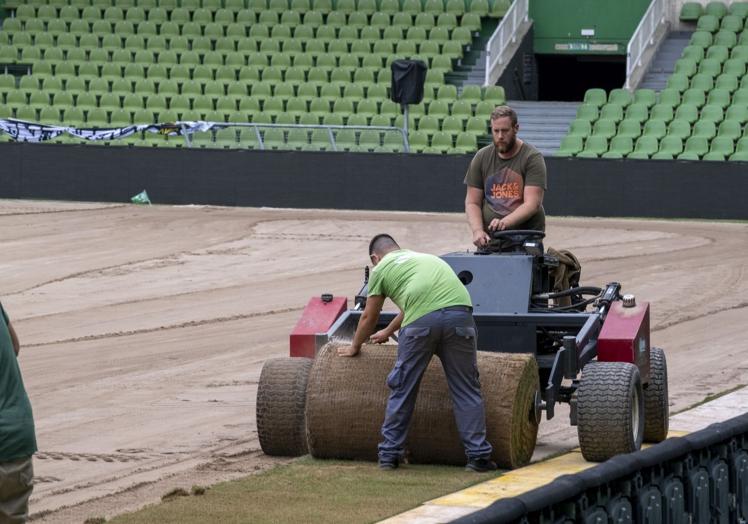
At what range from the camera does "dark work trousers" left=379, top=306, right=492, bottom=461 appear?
9750 mm

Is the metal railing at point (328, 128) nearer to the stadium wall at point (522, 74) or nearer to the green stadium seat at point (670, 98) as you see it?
the stadium wall at point (522, 74)

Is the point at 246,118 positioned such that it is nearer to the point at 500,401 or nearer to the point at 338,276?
the point at 338,276

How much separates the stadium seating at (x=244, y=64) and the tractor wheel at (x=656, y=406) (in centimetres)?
2356

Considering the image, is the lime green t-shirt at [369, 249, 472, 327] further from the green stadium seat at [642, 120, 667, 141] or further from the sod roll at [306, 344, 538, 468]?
the green stadium seat at [642, 120, 667, 141]

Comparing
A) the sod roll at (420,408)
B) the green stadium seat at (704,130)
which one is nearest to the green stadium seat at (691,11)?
the green stadium seat at (704,130)

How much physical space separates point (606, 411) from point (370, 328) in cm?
156

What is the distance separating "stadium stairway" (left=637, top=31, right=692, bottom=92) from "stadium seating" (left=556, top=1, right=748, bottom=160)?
57 cm

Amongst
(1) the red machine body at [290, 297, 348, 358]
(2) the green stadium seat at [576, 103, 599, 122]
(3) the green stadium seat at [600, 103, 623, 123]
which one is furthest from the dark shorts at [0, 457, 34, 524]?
(2) the green stadium seat at [576, 103, 599, 122]

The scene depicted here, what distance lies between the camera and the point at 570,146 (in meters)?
34.8

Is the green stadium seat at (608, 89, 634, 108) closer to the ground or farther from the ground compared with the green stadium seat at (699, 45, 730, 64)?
closer to the ground

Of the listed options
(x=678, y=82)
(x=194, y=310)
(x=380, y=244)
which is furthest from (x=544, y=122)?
(x=380, y=244)

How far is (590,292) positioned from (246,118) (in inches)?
1014

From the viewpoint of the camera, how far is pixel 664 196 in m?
33.1

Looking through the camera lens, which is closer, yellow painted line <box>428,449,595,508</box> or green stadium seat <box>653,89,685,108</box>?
yellow painted line <box>428,449,595,508</box>
